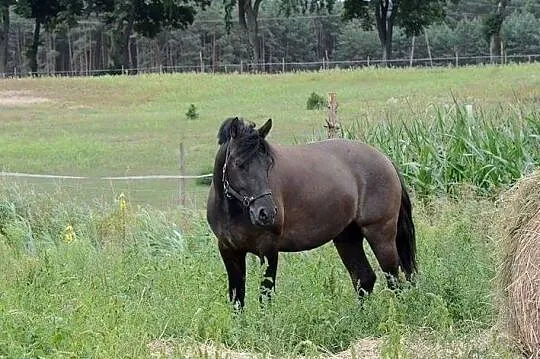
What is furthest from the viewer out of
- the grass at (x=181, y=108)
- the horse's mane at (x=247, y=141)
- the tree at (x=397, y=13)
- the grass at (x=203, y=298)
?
the tree at (x=397, y=13)

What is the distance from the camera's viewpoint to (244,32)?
65.6 meters

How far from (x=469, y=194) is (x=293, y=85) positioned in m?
31.1

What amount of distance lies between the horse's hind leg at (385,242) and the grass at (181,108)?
23.5 feet

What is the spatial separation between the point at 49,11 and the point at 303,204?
199 ft

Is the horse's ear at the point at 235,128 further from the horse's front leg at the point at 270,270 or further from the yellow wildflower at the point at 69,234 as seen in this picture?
the yellow wildflower at the point at 69,234

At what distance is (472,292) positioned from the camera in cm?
797

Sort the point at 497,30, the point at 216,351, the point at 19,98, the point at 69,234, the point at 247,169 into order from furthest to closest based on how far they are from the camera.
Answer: the point at 497,30 → the point at 19,98 → the point at 69,234 → the point at 247,169 → the point at 216,351

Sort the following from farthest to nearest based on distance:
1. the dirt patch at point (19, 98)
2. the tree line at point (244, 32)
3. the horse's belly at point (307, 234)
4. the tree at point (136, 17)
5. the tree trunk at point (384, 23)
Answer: the tree trunk at point (384, 23) < the tree line at point (244, 32) < the tree at point (136, 17) < the dirt patch at point (19, 98) < the horse's belly at point (307, 234)

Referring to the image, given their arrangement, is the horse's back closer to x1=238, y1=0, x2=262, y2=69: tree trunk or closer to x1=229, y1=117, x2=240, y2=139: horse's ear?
x1=229, y1=117, x2=240, y2=139: horse's ear

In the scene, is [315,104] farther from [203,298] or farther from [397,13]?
[397,13]

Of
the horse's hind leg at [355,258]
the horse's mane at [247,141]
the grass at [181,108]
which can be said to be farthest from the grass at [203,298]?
the grass at [181,108]

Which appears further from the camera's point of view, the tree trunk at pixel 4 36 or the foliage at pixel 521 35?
the foliage at pixel 521 35

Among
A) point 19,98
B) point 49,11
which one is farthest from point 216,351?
point 49,11

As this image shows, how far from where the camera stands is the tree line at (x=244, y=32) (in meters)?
63.7
